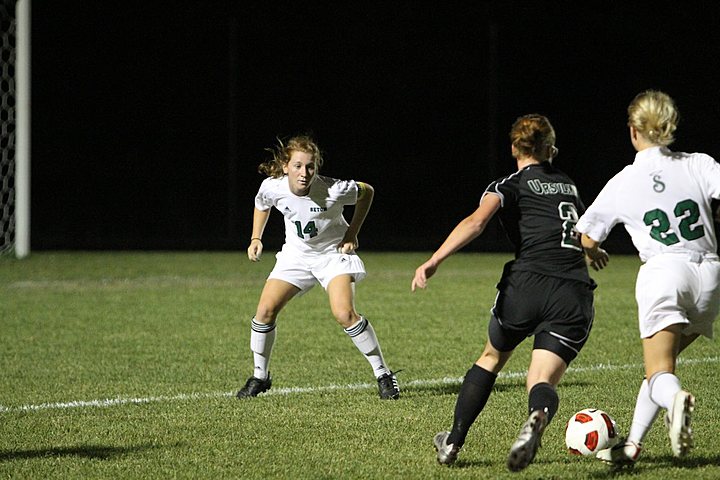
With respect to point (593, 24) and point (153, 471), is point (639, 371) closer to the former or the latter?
point (153, 471)

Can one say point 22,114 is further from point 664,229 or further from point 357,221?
point 664,229

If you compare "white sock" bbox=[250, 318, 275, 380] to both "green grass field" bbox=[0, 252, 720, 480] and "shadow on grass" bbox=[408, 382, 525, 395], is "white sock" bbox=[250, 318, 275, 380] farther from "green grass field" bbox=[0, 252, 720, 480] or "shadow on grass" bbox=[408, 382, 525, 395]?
"shadow on grass" bbox=[408, 382, 525, 395]

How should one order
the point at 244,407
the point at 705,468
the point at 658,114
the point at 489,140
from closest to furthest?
the point at 658,114
the point at 705,468
the point at 244,407
the point at 489,140

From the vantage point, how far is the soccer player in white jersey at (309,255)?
694 centimetres

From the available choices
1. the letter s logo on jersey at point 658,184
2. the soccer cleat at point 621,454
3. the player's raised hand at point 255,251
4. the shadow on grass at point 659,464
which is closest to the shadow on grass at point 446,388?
the player's raised hand at point 255,251

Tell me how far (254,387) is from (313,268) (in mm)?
809

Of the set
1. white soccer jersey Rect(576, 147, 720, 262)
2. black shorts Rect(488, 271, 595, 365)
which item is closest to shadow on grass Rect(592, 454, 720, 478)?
black shorts Rect(488, 271, 595, 365)

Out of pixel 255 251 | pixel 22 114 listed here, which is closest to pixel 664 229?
pixel 255 251

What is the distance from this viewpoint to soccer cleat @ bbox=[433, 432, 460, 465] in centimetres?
487

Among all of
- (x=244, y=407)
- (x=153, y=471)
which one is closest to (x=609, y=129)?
(x=244, y=407)

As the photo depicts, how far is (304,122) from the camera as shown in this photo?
24.4m

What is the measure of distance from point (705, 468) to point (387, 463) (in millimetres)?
1345

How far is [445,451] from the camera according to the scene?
192 inches

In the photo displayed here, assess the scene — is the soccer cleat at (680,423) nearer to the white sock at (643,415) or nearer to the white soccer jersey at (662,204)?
the white sock at (643,415)
